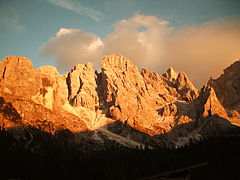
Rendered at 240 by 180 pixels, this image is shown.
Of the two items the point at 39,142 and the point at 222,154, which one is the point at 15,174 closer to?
the point at 222,154

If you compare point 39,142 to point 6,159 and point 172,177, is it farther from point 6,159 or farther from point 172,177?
point 172,177

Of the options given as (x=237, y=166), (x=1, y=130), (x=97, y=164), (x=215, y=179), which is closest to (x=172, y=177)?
(x=215, y=179)

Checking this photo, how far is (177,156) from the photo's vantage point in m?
142

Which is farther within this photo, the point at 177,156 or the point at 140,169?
the point at 177,156

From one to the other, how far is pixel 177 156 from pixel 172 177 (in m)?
127

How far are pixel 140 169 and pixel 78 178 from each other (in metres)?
36.8

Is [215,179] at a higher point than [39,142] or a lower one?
lower

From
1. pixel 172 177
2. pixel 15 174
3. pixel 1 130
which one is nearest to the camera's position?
pixel 172 177

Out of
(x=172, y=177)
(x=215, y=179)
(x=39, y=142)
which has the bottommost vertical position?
(x=215, y=179)

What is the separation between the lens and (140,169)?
123 meters

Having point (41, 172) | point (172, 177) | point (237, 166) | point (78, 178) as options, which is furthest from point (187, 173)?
point (41, 172)

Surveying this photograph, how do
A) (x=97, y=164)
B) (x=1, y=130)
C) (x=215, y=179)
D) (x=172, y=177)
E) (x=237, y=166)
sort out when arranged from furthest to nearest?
(x=1, y=130), (x=97, y=164), (x=237, y=166), (x=215, y=179), (x=172, y=177)

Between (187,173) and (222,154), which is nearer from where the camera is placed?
(187,173)

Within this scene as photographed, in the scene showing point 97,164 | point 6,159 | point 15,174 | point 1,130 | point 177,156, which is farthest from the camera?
point 1,130
